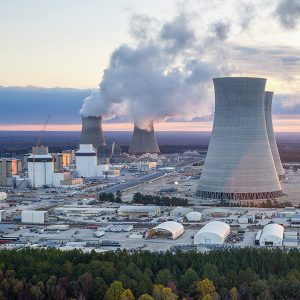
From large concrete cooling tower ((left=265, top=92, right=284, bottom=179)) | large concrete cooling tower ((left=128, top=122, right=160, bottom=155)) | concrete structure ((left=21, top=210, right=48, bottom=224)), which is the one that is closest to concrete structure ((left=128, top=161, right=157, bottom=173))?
large concrete cooling tower ((left=128, top=122, right=160, bottom=155))

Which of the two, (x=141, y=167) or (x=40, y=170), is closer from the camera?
(x=40, y=170)

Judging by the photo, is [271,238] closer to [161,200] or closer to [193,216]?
[193,216]

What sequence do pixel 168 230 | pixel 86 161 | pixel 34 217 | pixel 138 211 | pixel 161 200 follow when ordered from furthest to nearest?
1. pixel 86 161
2. pixel 161 200
3. pixel 138 211
4. pixel 34 217
5. pixel 168 230

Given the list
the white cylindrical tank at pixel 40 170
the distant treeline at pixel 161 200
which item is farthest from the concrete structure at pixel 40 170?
the distant treeline at pixel 161 200

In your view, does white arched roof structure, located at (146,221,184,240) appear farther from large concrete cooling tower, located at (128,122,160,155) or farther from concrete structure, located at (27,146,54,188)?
large concrete cooling tower, located at (128,122,160,155)

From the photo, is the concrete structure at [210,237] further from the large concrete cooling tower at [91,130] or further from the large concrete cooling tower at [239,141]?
the large concrete cooling tower at [91,130]

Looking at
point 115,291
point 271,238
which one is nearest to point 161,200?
point 271,238
